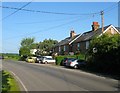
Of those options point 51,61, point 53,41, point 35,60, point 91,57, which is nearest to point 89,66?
point 91,57

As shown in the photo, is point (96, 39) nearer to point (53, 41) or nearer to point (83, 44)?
point (83, 44)

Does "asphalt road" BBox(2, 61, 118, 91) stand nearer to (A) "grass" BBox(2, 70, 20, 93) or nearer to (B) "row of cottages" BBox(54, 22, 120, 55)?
(A) "grass" BBox(2, 70, 20, 93)

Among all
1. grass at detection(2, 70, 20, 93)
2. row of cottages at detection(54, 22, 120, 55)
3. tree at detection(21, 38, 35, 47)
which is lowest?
grass at detection(2, 70, 20, 93)

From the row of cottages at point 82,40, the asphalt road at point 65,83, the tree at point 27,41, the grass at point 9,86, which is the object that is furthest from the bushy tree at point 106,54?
the tree at point 27,41

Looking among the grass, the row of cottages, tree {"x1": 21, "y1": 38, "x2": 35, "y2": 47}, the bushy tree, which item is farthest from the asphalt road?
tree {"x1": 21, "y1": 38, "x2": 35, "y2": 47}

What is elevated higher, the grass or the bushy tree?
the bushy tree

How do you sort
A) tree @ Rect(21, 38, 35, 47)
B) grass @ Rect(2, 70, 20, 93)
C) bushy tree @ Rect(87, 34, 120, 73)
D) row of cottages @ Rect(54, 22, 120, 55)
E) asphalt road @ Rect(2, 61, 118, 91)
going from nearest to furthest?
grass @ Rect(2, 70, 20, 93), asphalt road @ Rect(2, 61, 118, 91), bushy tree @ Rect(87, 34, 120, 73), row of cottages @ Rect(54, 22, 120, 55), tree @ Rect(21, 38, 35, 47)

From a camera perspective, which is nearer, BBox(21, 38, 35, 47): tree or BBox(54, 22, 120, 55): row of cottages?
BBox(54, 22, 120, 55): row of cottages

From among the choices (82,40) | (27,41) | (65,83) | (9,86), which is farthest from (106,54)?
(27,41)

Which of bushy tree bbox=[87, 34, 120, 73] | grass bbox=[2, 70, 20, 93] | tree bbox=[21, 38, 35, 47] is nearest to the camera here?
grass bbox=[2, 70, 20, 93]

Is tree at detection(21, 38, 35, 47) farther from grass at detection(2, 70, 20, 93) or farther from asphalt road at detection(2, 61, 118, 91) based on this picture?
grass at detection(2, 70, 20, 93)

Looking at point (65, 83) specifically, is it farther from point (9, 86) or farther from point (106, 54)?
point (106, 54)

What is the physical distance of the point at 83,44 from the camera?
6619cm

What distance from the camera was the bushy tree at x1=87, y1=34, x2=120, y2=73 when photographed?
29623 mm
